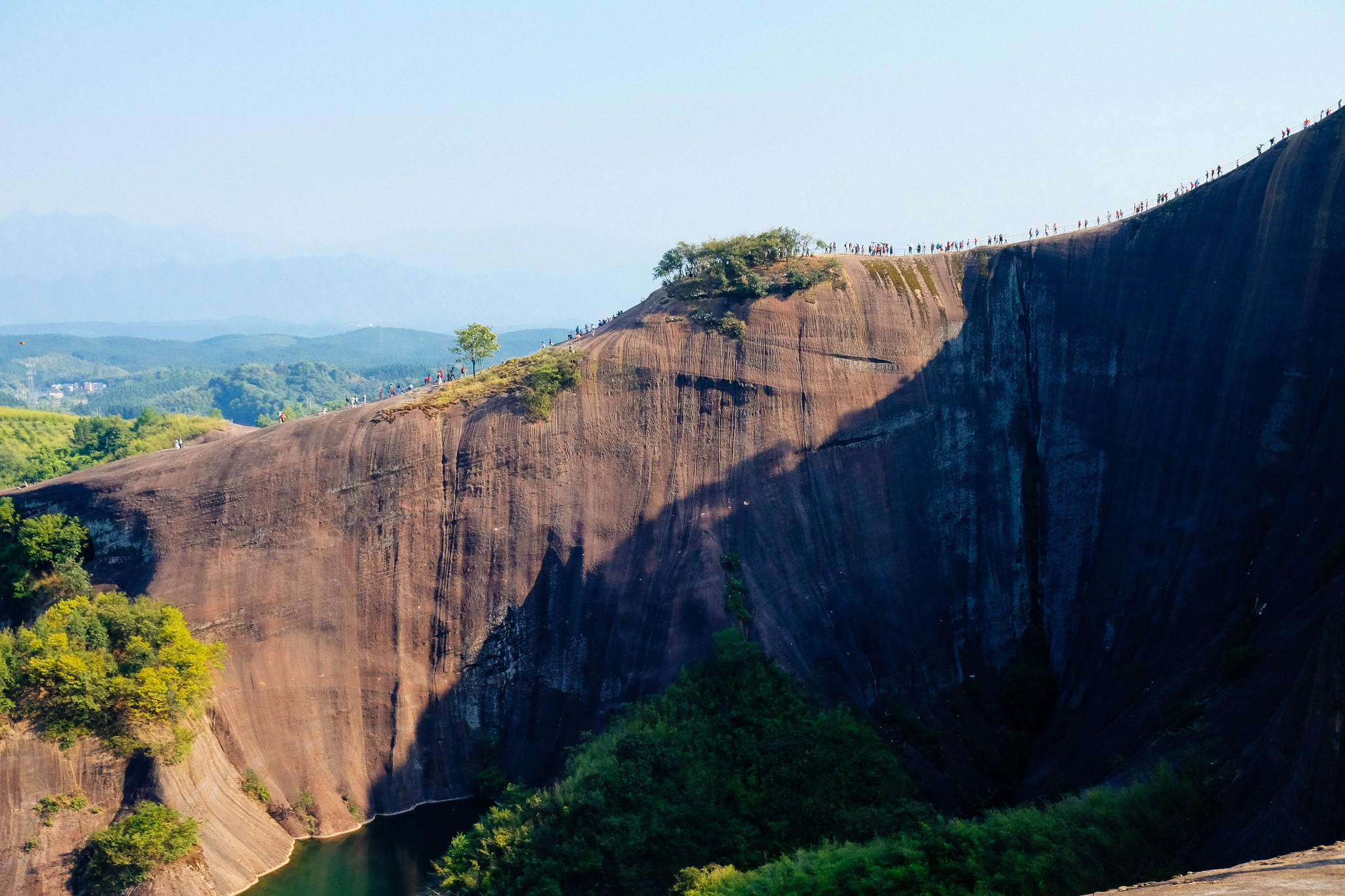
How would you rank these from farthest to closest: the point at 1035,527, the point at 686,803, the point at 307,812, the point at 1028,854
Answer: the point at 1035,527, the point at 307,812, the point at 686,803, the point at 1028,854

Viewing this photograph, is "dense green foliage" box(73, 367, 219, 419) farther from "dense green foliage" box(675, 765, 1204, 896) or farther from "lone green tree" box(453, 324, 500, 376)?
"dense green foliage" box(675, 765, 1204, 896)

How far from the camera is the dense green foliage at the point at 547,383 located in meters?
42.9

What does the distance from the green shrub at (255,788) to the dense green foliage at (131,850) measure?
173 inches

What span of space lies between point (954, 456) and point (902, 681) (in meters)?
10.9

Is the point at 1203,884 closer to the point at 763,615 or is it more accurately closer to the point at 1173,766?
the point at 1173,766

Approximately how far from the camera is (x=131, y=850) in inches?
1239

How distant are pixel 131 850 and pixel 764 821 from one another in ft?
72.3

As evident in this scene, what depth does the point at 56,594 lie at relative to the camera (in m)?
38.8

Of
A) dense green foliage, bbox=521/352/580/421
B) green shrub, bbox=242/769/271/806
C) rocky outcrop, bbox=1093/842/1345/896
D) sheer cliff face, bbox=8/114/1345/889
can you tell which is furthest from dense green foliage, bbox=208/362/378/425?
rocky outcrop, bbox=1093/842/1345/896


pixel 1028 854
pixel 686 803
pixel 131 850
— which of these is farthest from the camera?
pixel 131 850

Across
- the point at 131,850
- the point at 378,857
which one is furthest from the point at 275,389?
the point at 131,850

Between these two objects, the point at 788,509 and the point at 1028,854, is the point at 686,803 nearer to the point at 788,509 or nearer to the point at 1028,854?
the point at 1028,854

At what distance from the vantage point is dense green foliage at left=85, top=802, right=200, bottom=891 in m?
31.4

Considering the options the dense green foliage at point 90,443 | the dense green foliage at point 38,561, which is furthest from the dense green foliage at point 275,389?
the dense green foliage at point 38,561
